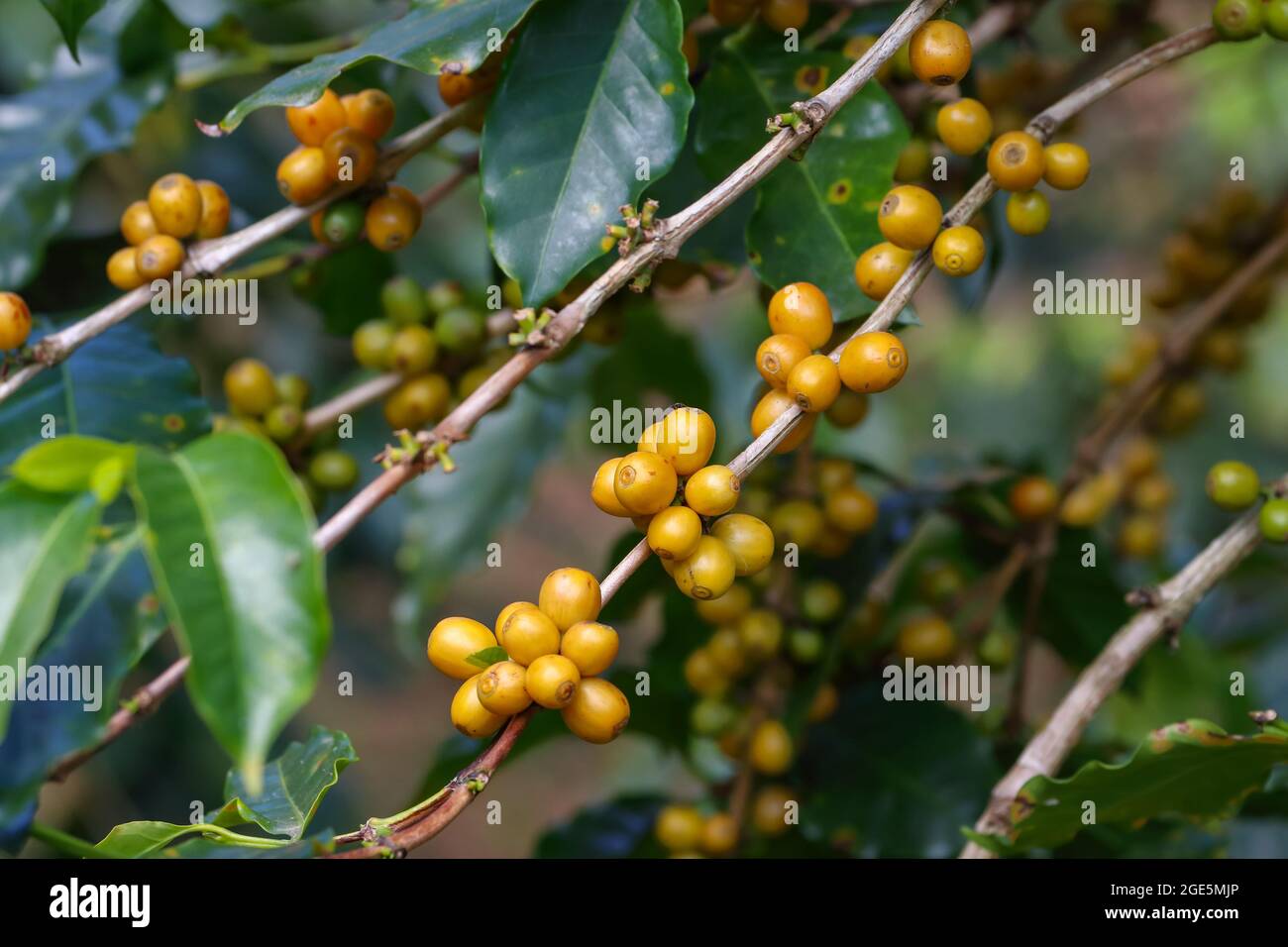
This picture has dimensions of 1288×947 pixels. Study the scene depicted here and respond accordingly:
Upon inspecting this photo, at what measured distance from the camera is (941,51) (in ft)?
3.01

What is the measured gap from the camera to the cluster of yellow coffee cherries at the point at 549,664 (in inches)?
30.9

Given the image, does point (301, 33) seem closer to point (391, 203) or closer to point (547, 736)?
point (391, 203)

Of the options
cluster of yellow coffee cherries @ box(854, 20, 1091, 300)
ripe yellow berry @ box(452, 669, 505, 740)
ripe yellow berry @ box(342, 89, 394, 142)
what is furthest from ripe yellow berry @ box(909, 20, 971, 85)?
ripe yellow berry @ box(452, 669, 505, 740)

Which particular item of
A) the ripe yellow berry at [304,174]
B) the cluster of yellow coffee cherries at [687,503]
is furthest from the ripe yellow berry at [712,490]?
the ripe yellow berry at [304,174]

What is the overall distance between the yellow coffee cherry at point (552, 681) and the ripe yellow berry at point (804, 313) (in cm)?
33

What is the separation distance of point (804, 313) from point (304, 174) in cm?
48

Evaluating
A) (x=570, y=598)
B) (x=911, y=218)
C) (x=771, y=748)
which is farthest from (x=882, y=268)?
(x=771, y=748)

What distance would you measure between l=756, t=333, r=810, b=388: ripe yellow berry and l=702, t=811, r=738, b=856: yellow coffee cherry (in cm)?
61

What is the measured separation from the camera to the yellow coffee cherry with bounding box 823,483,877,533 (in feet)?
4.40

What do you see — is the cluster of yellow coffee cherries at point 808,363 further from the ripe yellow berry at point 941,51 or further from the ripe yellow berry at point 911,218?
the ripe yellow berry at point 941,51

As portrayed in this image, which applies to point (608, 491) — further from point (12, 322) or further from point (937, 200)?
point (12, 322)

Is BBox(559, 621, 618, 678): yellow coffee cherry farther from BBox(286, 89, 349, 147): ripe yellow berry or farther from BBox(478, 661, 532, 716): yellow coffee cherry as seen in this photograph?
BBox(286, 89, 349, 147): ripe yellow berry

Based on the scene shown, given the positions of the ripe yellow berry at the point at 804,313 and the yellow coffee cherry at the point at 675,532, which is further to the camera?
the ripe yellow berry at the point at 804,313
